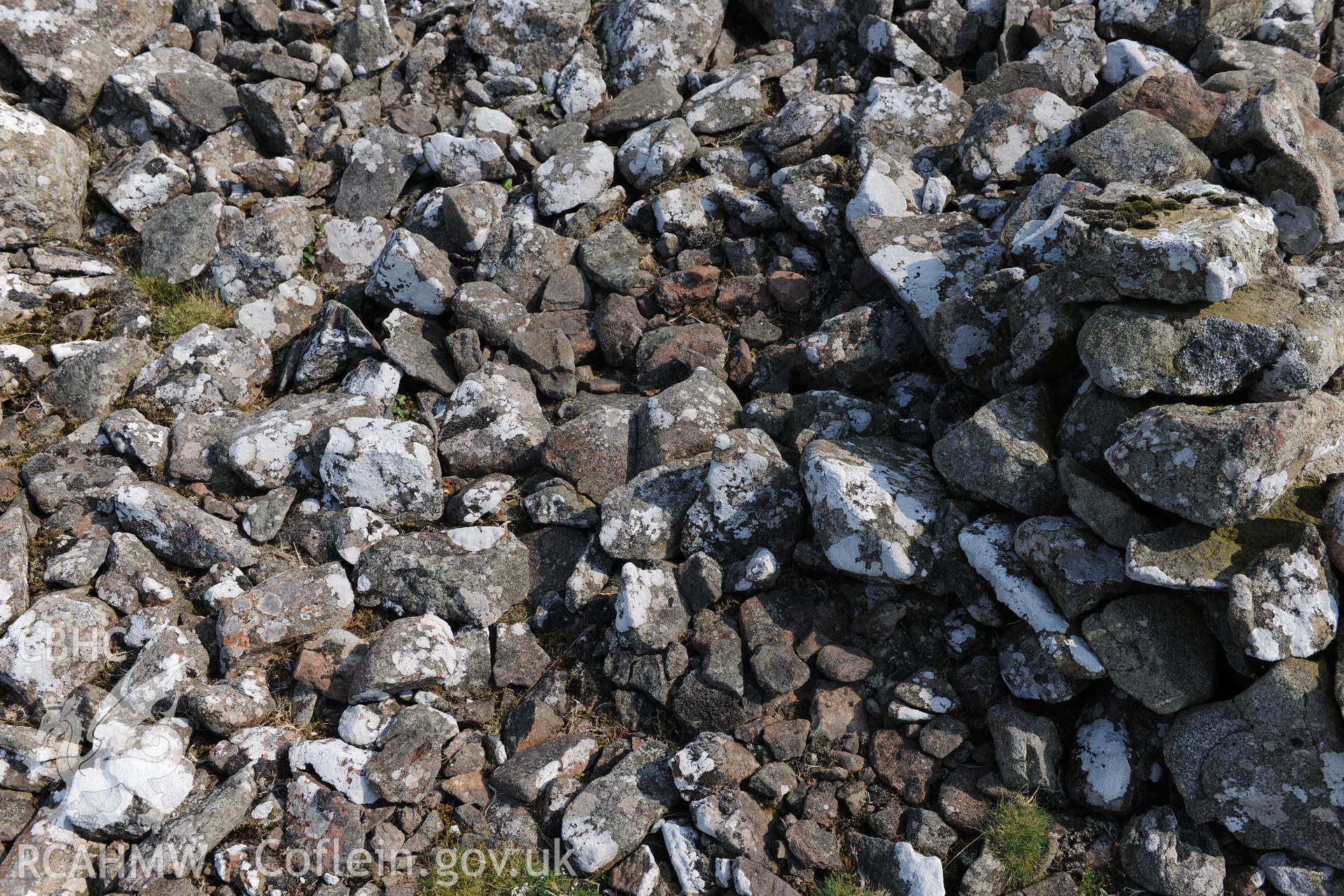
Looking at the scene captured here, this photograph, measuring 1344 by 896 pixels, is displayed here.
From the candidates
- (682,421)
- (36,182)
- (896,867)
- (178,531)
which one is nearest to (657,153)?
(682,421)

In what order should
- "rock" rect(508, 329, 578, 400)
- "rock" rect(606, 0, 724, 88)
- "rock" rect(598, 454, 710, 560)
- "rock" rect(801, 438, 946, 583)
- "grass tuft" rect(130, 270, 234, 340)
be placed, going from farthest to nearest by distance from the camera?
1. "rock" rect(606, 0, 724, 88)
2. "grass tuft" rect(130, 270, 234, 340)
3. "rock" rect(508, 329, 578, 400)
4. "rock" rect(598, 454, 710, 560)
5. "rock" rect(801, 438, 946, 583)

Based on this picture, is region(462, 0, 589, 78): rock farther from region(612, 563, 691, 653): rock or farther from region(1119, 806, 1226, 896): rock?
region(1119, 806, 1226, 896): rock

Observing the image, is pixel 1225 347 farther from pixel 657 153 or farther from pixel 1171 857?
pixel 657 153

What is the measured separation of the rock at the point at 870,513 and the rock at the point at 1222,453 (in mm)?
952

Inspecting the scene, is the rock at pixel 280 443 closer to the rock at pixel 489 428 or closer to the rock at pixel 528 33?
the rock at pixel 489 428

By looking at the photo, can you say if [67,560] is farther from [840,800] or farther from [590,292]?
[840,800]

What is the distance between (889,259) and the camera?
551cm

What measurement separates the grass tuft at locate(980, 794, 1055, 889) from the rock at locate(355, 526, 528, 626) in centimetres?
→ 264

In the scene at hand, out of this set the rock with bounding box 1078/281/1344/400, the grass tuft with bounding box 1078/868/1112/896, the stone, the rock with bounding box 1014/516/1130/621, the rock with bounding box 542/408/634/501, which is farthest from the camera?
the rock with bounding box 542/408/634/501

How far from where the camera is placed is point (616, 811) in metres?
4.16

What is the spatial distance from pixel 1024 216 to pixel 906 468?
185cm

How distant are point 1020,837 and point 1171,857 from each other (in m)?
0.59

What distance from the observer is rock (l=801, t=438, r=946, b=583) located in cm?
440

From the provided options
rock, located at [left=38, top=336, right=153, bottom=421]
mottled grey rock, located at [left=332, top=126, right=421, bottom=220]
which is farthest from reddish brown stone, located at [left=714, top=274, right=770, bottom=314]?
rock, located at [left=38, top=336, right=153, bottom=421]
